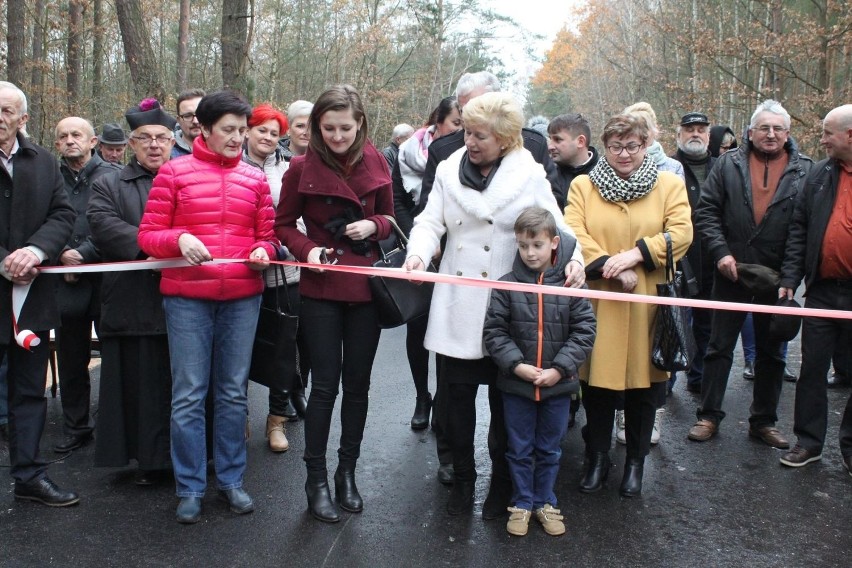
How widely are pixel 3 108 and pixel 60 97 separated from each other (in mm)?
18901

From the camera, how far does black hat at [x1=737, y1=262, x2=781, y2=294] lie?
17.8ft

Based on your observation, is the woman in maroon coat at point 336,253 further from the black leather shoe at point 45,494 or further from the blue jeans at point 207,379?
the black leather shoe at point 45,494

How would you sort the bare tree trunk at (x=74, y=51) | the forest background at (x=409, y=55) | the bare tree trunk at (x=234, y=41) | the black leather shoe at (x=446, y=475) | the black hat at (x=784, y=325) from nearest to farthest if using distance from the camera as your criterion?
the black leather shoe at (x=446, y=475) < the black hat at (x=784, y=325) < the bare tree trunk at (x=234, y=41) < the forest background at (x=409, y=55) < the bare tree trunk at (x=74, y=51)

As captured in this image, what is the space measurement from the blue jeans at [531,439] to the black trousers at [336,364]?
0.80 m

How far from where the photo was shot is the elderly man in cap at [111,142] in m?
6.11

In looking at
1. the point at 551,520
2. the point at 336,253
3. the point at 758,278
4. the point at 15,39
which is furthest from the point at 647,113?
the point at 15,39

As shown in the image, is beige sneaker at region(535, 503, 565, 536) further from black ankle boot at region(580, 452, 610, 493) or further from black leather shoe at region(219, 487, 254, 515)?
black leather shoe at region(219, 487, 254, 515)

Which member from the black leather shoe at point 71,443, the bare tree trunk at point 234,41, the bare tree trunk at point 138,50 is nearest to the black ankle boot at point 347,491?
the black leather shoe at point 71,443

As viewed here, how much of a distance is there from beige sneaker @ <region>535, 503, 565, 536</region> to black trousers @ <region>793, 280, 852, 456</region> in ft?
6.83

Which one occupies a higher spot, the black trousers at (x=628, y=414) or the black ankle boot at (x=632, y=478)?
the black trousers at (x=628, y=414)

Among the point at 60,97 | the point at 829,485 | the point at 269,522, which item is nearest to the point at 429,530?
the point at 269,522

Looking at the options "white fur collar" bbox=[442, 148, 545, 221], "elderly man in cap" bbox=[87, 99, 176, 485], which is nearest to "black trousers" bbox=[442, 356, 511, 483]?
"white fur collar" bbox=[442, 148, 545, 221]

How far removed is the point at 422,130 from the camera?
20.0 ft

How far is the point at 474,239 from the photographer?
424 centimetres
